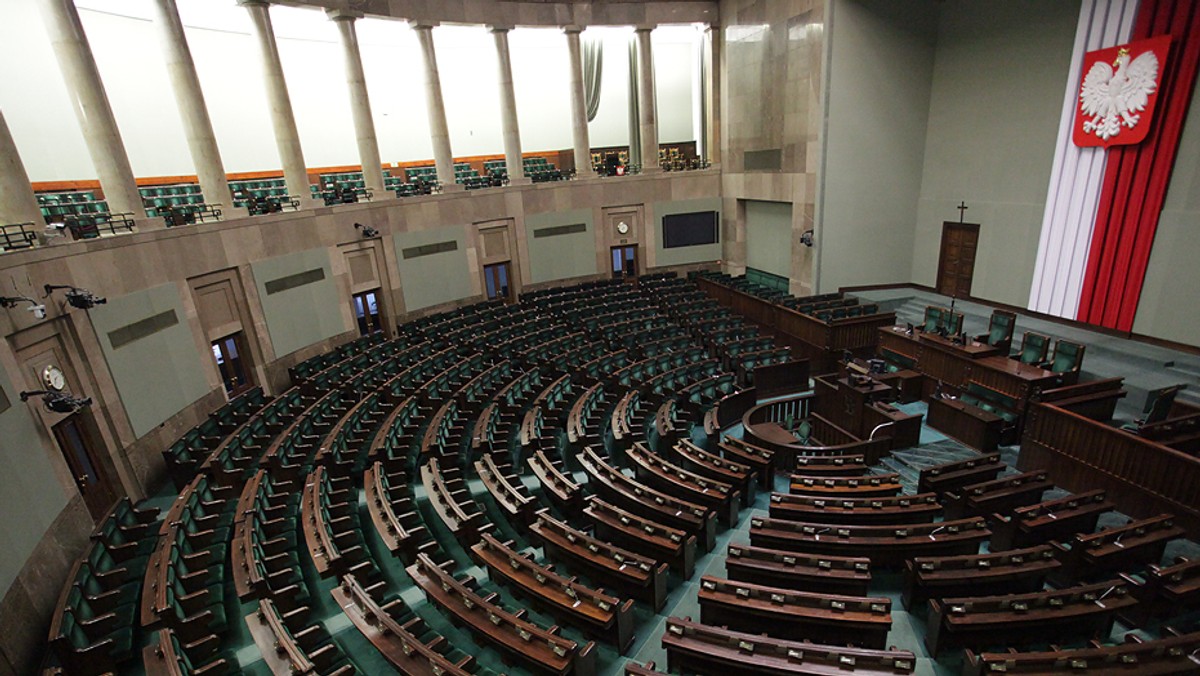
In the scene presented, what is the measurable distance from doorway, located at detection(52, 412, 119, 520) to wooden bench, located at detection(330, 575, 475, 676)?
16.4ft

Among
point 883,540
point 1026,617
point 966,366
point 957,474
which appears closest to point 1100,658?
point 1026,617

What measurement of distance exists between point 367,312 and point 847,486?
1162 cm

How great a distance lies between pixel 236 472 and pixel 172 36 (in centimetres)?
806

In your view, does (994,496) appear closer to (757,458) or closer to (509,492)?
(757,458)

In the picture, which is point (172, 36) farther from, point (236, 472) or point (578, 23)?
point (578, 23)

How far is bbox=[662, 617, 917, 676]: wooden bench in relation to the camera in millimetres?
3643

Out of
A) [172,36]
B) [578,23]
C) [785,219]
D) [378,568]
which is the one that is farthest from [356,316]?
[785,219]

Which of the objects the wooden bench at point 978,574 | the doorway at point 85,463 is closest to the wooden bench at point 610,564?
the wooden bench at point 978,574

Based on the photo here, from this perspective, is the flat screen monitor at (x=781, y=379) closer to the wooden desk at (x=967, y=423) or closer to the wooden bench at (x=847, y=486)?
the wooden desk at (x=967, y=423)

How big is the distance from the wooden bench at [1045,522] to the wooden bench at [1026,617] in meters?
1.06

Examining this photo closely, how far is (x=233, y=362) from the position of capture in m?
10.5

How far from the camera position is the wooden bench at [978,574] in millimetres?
4551

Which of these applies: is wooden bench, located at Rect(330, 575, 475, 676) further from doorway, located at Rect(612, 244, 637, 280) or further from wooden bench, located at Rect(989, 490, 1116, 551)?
doorway, located at Rect(612, 244, 637, 280)

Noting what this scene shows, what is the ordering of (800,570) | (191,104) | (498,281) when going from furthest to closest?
(498,281), (191,104), (800,570)
